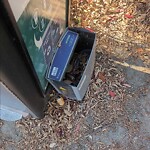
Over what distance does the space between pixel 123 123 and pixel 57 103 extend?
0.32 meters

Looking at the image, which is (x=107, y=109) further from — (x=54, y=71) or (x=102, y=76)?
(x=54, y=71)

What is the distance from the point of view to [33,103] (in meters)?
1.21

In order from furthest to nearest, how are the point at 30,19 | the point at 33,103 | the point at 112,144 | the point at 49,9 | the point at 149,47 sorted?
the point at 149,47
the point at 112,144
the point at 33,103
the point at 49,9
the point at 30,19

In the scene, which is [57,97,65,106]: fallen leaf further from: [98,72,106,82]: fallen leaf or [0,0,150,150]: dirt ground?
[98,72,106,82]: fallen leaf

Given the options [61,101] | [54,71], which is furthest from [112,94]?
[54,71]

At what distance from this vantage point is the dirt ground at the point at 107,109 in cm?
141

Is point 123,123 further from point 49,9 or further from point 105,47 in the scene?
point 49,9

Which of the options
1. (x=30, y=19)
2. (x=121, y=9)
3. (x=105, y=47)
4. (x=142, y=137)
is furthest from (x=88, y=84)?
(x=30, y=19)

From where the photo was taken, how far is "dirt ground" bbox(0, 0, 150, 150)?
4.61 ft

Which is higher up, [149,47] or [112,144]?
[149,47]

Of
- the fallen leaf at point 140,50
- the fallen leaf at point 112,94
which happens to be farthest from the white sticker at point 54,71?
the fallen leaf at point 140,50

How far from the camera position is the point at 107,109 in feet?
4.76

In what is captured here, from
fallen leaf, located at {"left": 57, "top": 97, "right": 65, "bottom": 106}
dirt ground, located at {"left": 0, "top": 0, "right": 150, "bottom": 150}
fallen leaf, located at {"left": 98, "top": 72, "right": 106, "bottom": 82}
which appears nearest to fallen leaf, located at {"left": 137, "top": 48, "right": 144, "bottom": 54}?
dirt ground, located at {"left": 0, "top": 0, "right": 150, "bottom": 150}

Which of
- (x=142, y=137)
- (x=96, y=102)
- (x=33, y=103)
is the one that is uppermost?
(x=33, y=103)
